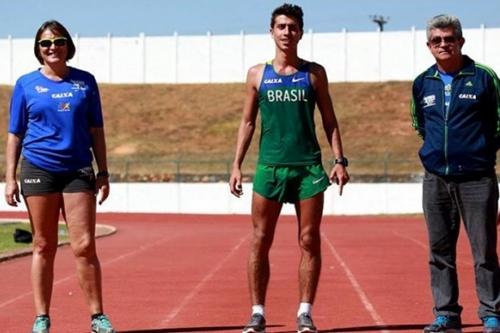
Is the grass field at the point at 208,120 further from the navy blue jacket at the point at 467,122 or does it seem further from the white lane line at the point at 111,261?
the navy blue jacket at the point at 467,122

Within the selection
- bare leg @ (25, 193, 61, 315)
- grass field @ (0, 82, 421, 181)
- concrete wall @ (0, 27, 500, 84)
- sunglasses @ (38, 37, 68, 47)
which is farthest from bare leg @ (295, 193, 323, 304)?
concrete wall @ (0, 27, 500, 84)

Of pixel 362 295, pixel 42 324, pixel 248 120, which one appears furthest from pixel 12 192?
pixel 362 295

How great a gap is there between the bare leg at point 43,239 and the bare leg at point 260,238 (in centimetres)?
143

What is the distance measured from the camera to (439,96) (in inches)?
351

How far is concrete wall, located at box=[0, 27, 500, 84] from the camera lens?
80438mm

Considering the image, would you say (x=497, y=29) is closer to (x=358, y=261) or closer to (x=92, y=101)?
(x=358, y=261)

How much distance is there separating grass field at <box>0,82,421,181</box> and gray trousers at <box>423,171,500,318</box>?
55170 mm

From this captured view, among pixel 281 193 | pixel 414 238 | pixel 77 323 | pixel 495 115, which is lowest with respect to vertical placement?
pixel 414 238

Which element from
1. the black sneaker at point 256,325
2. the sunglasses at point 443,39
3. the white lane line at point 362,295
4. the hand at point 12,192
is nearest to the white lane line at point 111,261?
the hand at point 12,192

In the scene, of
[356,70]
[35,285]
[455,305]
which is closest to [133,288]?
[35,285]

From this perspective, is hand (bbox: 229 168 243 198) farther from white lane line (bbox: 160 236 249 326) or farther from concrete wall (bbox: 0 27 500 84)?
concrete wall (bbox: 0 27 500 84)

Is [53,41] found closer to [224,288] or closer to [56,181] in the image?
[56,181]

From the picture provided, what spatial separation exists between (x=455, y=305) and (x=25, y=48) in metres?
78.2

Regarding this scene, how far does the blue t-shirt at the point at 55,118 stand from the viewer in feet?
29.7
